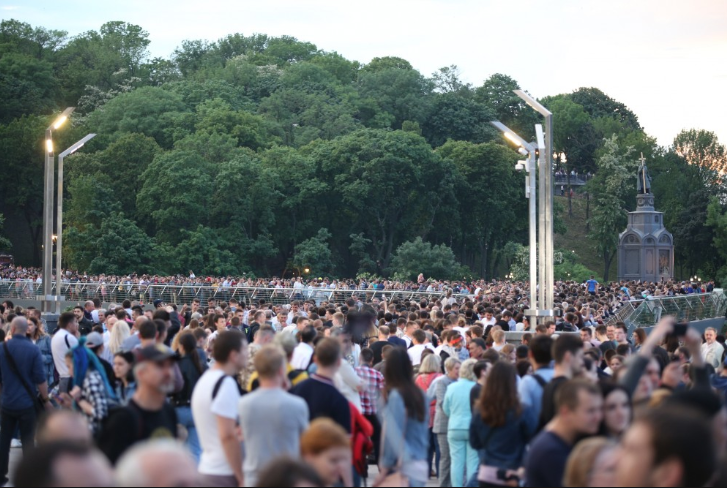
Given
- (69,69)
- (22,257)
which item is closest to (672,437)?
(22,257)

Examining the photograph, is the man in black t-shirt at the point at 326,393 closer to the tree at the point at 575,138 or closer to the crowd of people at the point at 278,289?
the crowd of people at the point at 278,289

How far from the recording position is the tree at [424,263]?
6406 cm

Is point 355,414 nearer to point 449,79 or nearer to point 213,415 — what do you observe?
point 213,415

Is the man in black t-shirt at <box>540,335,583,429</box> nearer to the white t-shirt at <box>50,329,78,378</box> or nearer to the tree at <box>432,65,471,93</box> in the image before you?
the white t-shirt at <box>50,329,78,378</box>

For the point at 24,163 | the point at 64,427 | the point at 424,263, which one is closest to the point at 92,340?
the point at 64,427

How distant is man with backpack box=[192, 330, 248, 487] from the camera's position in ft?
24.5

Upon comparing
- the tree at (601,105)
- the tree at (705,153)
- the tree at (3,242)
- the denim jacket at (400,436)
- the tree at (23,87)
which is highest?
the tree at (601,105)

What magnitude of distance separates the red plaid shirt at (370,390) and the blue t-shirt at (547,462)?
4725 millimetres

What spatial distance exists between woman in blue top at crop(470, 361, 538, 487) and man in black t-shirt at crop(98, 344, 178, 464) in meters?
2.39

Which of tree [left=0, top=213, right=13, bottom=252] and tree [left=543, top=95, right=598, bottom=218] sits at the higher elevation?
tree [left=543, top=95, right=598, bottom=218]

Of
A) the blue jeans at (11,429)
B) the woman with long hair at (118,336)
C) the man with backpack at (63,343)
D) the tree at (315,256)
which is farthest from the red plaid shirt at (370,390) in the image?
the tree at (315,256)

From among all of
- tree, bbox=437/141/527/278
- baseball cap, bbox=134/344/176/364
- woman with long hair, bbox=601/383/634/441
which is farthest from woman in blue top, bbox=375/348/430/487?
tree, bbox=437/141/527/278

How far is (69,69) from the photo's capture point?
100 m

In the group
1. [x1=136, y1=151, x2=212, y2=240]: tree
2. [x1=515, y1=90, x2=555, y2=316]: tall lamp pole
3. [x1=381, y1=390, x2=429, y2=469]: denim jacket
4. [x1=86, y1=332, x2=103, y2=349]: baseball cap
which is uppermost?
[x1=136, y1=151, x2=212, y2=240]: tree
